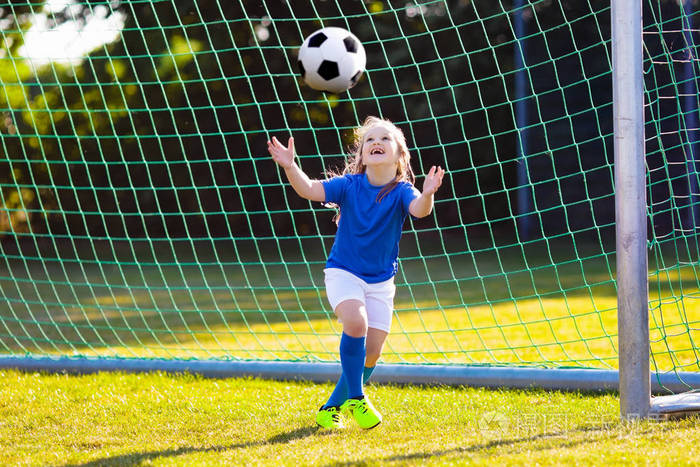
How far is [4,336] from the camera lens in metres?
5.74

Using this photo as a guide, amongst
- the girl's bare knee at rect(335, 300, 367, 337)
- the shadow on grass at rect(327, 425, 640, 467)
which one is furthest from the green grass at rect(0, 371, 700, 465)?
the girl's bare knee at rect(335, 300, 367, 337)

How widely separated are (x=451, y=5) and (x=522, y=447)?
1061cm

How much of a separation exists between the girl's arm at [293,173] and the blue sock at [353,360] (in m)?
0.54

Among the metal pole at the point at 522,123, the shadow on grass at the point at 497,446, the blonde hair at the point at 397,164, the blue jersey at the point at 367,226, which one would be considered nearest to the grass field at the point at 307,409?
the shadow on grass at the point at 497,446

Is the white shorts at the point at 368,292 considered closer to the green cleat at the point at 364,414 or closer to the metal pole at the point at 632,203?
the green cleat at the point at 364,414

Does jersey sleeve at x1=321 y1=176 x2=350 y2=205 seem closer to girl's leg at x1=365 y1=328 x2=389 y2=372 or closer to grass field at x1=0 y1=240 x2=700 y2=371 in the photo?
girl's leg at x1=365 y1=328 x2=389 y2=372

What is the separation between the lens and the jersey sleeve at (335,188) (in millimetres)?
3354

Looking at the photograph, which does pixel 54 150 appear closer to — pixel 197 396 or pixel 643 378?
pixel 197 396

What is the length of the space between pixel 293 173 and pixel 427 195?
0.50m

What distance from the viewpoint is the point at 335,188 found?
3369 mm

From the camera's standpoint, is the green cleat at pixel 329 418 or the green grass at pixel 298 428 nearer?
the green grass at pixel 298 428

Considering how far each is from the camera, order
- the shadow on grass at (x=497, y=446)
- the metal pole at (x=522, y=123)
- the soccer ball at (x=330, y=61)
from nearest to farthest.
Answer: the shadow on grass at (x=497, y=446), the soccer ball at (x=330, y=61), the metal pole at (x=522, y=123)

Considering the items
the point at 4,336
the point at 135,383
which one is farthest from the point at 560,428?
the point at 4,336

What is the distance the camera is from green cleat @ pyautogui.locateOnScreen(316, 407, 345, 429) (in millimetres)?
3156
